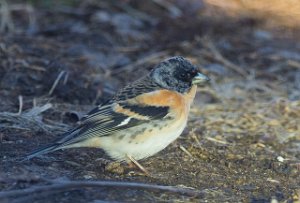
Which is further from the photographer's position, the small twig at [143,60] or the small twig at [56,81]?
the small twig at [143,60]

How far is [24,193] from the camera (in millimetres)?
3967

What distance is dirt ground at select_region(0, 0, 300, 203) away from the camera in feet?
14.9

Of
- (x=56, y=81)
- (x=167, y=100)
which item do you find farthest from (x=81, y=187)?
(x=56, y=81)

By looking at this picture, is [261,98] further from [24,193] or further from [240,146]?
[24,193]

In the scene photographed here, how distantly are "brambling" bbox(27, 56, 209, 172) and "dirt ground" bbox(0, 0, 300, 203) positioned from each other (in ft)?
0.53

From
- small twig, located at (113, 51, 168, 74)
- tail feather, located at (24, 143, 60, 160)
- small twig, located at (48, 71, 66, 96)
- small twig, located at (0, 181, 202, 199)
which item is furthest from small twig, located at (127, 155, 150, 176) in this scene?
small twig, located at (113, 51, 168, 74)

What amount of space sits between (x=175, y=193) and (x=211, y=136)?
5.17 ft

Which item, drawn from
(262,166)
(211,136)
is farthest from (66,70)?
(262,166)

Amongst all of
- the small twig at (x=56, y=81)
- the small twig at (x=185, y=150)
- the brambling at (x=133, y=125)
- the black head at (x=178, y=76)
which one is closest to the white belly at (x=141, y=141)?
the brambling at (x=133, y=125)

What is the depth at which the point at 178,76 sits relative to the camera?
16.7ft

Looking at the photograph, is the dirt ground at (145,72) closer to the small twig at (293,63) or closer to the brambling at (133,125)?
the small twig at (293,63)

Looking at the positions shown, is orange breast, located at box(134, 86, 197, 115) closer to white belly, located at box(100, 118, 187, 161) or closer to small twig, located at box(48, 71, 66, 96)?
white belly, located at box(100, 118, 187, 161)

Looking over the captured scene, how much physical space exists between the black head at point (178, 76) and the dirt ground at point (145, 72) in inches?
19.6

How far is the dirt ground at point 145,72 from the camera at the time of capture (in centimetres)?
454
